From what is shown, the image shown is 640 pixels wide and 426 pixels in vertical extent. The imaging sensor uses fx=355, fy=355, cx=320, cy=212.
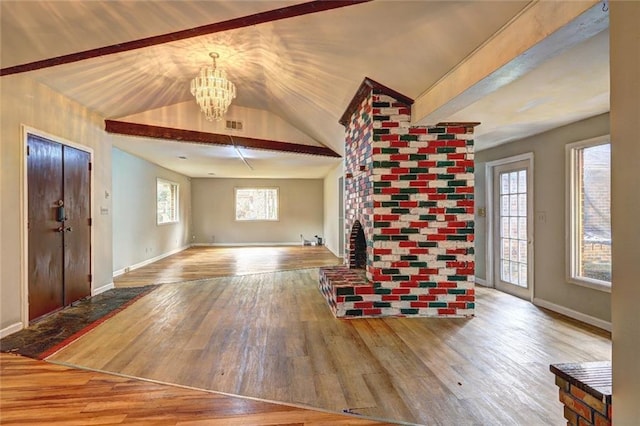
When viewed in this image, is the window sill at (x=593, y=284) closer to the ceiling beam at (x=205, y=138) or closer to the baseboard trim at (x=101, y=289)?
the ceiling beam at (x=205, y=138)

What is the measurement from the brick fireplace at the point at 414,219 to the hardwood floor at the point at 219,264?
3.44 m

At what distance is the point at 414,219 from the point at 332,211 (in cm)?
603

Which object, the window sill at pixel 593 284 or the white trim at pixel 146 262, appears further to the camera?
the white trim at pixel 146 262

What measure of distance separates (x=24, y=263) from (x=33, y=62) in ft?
6.23

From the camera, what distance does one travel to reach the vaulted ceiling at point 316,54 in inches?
88.2

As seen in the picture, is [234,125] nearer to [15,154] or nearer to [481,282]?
[15,154]

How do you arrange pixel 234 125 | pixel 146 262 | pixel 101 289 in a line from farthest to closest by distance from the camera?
pixel 146 262 → pixel 234 125 → pixel 101 289

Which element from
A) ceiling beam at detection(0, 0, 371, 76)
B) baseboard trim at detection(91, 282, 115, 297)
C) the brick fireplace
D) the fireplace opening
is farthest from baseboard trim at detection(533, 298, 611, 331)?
baseboard trim at detection(91, 282, 115, 297)

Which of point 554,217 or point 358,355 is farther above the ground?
point 554,217

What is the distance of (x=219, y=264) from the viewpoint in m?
7.63

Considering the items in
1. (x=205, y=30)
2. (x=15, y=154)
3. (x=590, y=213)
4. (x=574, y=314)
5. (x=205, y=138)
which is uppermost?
(x=205, y=30)

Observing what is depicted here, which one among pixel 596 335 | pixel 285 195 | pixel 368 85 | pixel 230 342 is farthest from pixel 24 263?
pixel 285 195

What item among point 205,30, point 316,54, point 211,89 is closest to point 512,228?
point 316,54

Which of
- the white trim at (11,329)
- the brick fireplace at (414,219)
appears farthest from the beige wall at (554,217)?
the white trim at (11,329)
